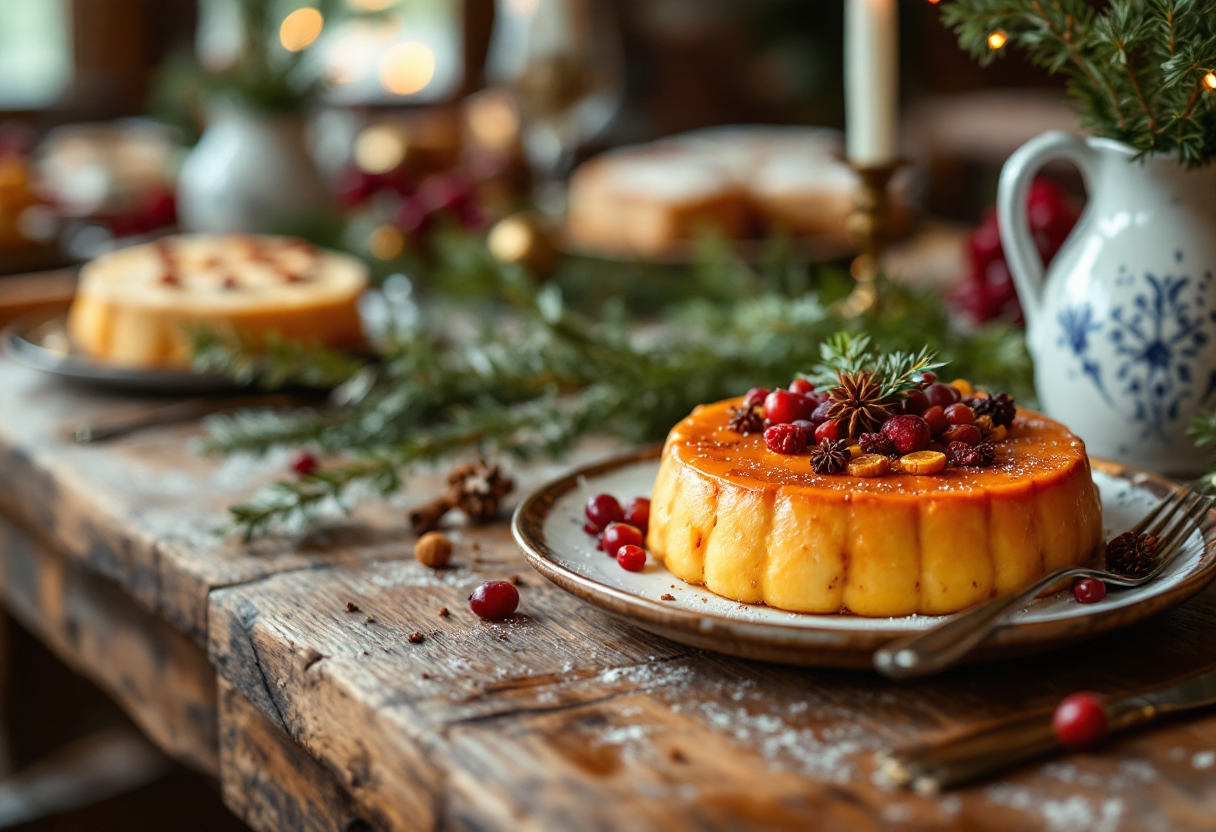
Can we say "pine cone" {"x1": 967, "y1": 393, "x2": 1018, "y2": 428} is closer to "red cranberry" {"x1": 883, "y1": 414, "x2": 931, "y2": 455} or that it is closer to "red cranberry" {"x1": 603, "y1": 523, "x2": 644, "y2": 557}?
"red cranberry" {"x1": 883, "y1": 414, "x2": 931, "y2": 455}

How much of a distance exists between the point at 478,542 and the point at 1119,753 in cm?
60

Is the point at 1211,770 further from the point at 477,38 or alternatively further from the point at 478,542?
the point at 477,38

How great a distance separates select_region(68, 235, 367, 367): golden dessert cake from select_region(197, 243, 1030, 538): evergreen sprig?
0.38 ft

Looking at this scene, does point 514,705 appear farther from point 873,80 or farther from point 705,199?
point 705,199

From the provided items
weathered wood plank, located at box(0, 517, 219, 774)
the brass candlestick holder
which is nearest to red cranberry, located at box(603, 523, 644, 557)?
weathered wood plank, located at box(0, 517, 219, 774)

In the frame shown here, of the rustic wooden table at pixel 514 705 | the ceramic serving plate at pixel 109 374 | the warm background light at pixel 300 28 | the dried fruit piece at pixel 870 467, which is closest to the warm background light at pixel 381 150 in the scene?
the warm background light at pixel 300 28

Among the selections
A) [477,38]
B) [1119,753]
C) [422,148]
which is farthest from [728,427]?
[477,38]

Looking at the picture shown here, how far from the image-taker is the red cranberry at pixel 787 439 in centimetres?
91

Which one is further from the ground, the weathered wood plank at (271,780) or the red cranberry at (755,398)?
the red cranberry at (755,398)

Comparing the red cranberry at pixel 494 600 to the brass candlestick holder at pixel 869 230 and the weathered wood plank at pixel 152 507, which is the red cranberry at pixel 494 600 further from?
the brass candlestick holder at pixel 869 230

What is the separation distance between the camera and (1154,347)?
1.10 m

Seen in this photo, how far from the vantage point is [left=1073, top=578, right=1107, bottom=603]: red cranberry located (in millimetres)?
823

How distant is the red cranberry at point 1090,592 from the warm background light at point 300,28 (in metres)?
2.00

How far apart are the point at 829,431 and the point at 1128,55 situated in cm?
42
